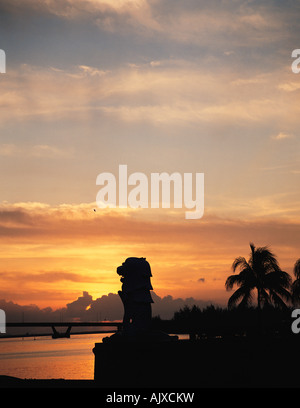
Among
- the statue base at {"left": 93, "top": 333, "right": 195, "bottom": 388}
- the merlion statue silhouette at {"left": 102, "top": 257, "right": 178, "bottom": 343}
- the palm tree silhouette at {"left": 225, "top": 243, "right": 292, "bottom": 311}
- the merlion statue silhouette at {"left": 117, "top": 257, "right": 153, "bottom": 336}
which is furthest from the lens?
the palm tree silhouette at {"left": 225, "top": 243, "right": 292, "bottom": 311}

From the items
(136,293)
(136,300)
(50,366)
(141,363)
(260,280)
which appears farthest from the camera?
(50,366)

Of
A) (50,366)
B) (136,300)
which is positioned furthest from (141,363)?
(50,366)

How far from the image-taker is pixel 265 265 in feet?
107

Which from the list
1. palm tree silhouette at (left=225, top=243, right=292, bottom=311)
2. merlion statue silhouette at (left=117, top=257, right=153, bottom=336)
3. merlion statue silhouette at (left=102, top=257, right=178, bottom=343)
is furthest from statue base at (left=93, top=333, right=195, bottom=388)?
palm tree silhouette at (left=225, top=243, right=292, bottom=311)

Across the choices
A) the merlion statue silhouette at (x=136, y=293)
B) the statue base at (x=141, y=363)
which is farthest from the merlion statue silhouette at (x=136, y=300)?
the statue base at (x=141, y=363)

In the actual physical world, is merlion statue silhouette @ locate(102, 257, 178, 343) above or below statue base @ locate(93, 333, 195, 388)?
above

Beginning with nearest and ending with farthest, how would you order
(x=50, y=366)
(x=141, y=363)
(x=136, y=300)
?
(x=141, y=363) < (x=136, y=300) < (x=50, y=366)

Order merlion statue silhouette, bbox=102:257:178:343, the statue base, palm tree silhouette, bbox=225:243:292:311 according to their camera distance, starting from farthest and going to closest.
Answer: palm tree silhouette, bbox=225:243:292:311
merlion statue silhouette, bbox=102:257:178:343
the statue base

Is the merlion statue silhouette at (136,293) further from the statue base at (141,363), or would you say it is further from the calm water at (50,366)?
the calm water at (50,366)

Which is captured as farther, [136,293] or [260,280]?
[260,280]

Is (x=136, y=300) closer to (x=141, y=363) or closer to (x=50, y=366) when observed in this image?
(x=141, y=363)

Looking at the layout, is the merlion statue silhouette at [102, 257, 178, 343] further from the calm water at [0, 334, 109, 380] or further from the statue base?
the calm water at [0, 334, 109, 380]

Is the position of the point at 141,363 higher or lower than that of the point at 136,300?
lower
